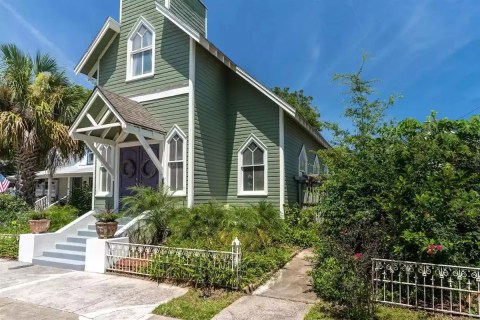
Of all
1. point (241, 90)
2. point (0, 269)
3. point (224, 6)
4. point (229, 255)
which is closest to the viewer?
point (229, 255)

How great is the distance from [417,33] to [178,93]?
34.6 ft

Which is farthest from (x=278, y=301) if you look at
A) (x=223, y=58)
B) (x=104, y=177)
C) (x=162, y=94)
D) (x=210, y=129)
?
(x=104, y=177)

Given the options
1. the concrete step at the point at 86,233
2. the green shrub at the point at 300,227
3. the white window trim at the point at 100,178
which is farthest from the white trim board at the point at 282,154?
the white window trim at the point at 100,178

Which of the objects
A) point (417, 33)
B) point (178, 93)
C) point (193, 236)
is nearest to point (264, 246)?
point (193, 236)

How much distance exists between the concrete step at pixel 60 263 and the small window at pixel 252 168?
226 inches

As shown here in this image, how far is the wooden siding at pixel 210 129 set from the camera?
35.8 feet

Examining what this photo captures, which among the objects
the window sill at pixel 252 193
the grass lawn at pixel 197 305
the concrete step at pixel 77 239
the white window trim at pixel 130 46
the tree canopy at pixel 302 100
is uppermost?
the tree canopy at pixel 302 100

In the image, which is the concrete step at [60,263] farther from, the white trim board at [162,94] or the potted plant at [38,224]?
the white trim board at [162,94]

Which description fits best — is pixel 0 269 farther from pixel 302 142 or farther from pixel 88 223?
pixel 302 142

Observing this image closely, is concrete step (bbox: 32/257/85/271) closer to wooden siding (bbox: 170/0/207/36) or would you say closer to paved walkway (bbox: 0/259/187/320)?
paved walkway (bbox: 0/259/187/320)

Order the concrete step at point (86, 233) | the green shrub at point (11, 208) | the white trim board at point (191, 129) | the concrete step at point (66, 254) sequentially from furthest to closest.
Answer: the green shrub at point (11, 208) → the white trim board at point (191, 129) → the concrete step at point (86, 233) → the concrete step at point (66, 254)

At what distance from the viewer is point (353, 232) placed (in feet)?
17.1

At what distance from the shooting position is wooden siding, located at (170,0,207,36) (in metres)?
12.3

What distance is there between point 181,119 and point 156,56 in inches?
109
